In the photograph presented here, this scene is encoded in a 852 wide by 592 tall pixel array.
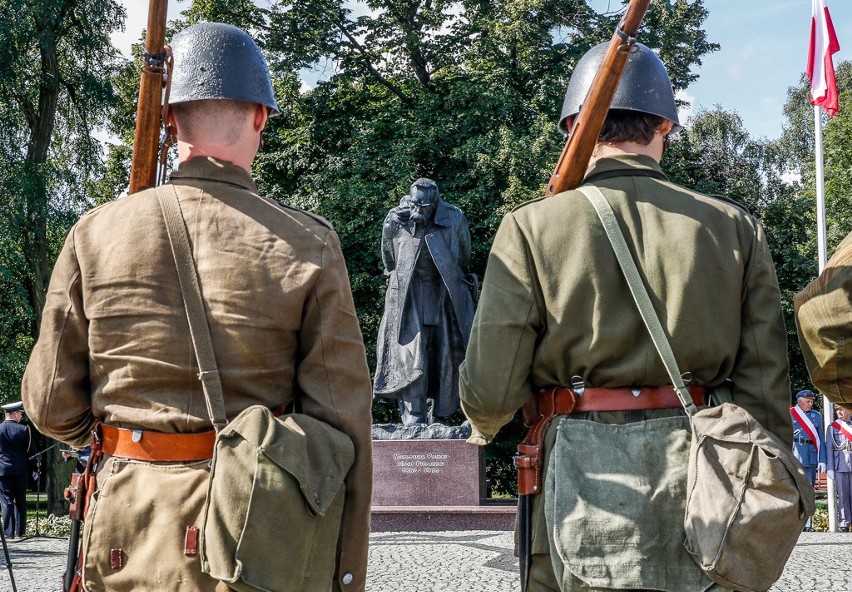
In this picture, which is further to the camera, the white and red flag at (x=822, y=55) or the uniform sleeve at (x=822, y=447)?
the uniform sleeve at (x=822, y=447)

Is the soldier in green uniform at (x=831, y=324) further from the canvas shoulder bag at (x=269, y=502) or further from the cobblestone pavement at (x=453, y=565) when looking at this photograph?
the cobblestone pavement at (x=453, y=565)

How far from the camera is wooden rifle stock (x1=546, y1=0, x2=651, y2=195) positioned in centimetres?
305

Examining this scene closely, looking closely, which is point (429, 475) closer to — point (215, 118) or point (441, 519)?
point (441, 519)

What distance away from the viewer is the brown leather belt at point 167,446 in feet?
→ 8.31

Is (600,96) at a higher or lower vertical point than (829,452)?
higher

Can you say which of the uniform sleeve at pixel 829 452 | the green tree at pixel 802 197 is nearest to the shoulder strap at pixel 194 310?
the uniform sleeve at pixel 829 452

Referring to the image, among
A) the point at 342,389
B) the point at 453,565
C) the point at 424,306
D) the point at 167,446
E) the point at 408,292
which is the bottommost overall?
the point at 453,565

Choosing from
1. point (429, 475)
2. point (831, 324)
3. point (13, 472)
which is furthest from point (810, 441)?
point (831, 324)

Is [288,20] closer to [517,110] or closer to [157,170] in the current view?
[517,110]

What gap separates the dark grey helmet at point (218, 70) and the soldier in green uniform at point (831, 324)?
1405 mm

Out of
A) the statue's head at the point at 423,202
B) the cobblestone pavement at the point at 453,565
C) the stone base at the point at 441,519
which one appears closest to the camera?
the cobblestone pavement at the point at 453,565

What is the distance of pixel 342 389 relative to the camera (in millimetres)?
2607

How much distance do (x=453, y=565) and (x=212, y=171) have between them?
5682mm

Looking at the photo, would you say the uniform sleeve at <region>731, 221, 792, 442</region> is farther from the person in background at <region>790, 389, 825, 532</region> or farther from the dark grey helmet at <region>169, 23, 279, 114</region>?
the person in background at <region>790, 389, 825, 532</region>
